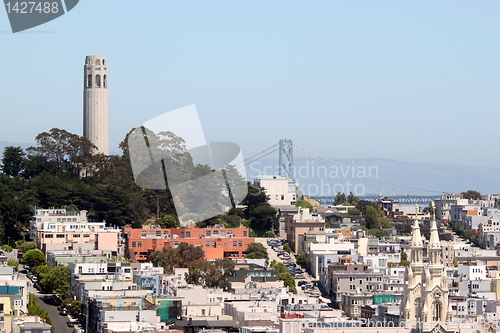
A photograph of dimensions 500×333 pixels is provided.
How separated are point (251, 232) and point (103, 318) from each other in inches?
685

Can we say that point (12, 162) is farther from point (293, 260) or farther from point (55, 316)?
point (55, 316)

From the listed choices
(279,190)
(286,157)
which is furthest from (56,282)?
(286,157)

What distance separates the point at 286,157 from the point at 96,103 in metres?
28.5

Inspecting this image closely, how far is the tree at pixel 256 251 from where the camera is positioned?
141ft

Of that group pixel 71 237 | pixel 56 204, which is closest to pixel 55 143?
pixel 56 204

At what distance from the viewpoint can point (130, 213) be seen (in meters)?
45.5

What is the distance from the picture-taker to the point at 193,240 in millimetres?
42906

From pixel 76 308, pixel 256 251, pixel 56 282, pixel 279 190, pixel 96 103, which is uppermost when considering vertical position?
pixel 96 103

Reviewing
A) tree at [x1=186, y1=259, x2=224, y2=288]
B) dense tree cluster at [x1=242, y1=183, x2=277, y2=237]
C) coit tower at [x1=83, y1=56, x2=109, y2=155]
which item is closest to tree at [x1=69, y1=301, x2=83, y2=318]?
tree at [x1=186, y1=259, x2=224, y2=288]

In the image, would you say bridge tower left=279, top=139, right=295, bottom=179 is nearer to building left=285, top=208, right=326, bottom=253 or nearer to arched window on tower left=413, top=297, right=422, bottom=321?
building left=285, top=208, right=326, bottom=253

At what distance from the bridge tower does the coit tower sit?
2254cm

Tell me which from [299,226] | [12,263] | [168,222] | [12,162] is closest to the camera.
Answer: [12,263]

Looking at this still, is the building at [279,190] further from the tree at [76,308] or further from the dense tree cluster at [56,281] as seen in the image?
the tree at [76,308]

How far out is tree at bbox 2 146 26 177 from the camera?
50.6 meters
